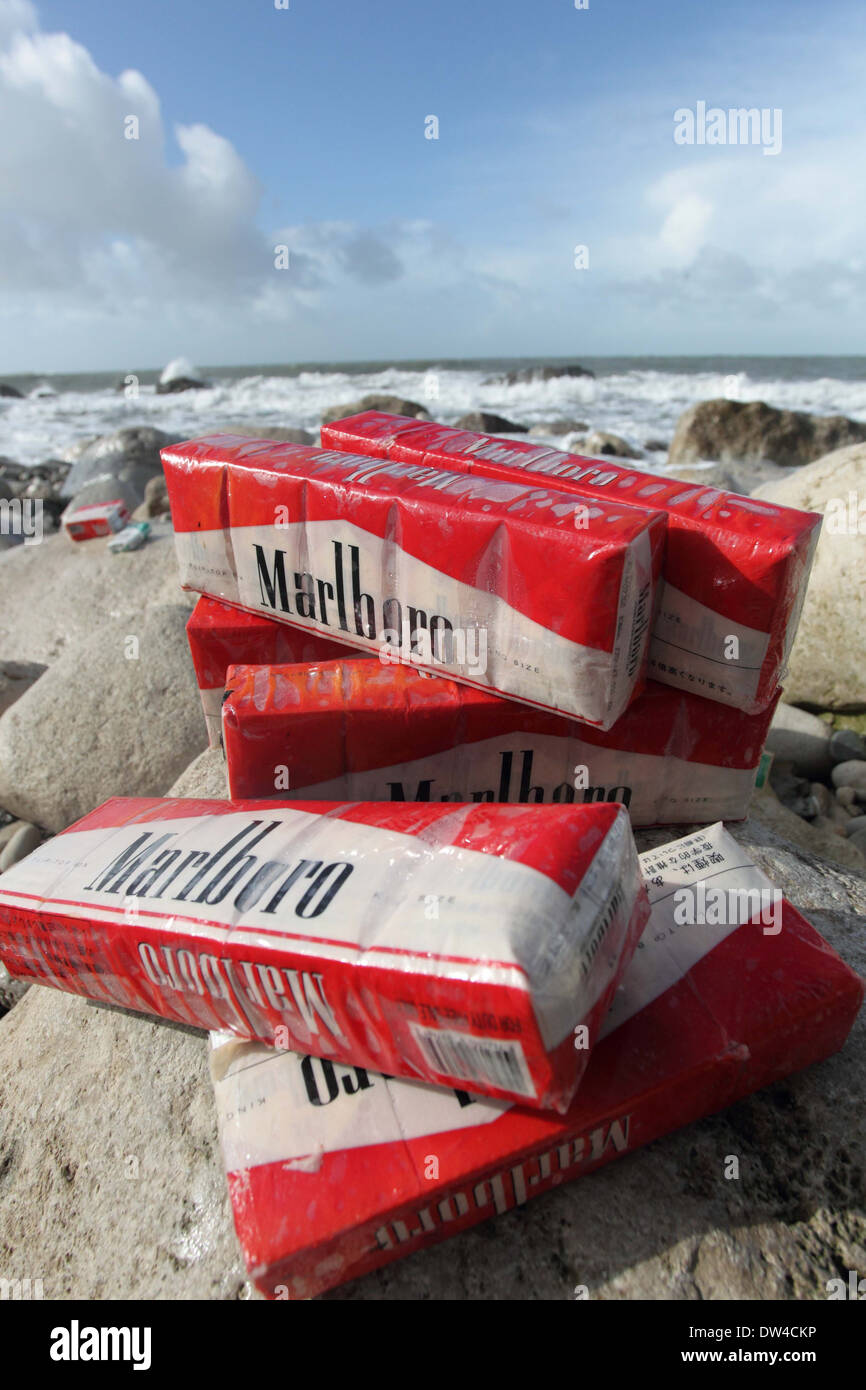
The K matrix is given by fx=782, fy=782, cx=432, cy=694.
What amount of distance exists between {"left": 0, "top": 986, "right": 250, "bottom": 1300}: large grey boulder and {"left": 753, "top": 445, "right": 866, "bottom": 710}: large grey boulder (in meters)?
3.44

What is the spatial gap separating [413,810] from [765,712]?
3.93 feet

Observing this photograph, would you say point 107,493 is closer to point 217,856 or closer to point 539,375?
point 217,856

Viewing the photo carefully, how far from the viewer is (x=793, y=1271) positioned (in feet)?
4.46

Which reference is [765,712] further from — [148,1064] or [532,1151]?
[148,1064]

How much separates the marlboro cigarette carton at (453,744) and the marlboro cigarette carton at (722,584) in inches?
5.7

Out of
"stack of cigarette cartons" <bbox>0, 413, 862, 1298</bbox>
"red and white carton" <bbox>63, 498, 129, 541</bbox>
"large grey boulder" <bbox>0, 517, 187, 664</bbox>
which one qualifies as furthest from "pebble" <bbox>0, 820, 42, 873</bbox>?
"red and white carton" <bbox>63, 498, 129, 541</bbox>

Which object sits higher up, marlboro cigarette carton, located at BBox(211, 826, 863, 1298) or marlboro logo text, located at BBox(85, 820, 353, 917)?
marlboro logo text, located at BBox(85, 820, 353, 917)

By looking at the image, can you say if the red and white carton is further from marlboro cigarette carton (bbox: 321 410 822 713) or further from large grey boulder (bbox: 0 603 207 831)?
marlboro cigarette carton (bbox: 321 410 822 713)

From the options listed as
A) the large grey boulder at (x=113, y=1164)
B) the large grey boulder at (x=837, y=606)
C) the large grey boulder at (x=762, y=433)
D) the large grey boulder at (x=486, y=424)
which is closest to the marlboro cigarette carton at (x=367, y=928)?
the large grey boulder at (x=113, y=1164)

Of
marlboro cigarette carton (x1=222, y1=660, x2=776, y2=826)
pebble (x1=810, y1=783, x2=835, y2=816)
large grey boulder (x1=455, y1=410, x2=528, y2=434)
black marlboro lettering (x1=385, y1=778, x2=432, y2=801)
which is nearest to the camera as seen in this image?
marlboro cigarette carton (x1=222, y1=660, x2=776, y2=826)

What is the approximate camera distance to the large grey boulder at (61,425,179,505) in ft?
29.7

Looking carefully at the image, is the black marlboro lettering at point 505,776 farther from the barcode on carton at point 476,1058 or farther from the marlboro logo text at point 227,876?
the barcode on carton at point 476,1058

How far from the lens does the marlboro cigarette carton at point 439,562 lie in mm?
1838

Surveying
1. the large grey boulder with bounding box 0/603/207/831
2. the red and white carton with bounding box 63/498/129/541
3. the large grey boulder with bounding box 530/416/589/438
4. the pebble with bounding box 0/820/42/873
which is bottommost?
the pebble with bounding box 0/820/42/873
